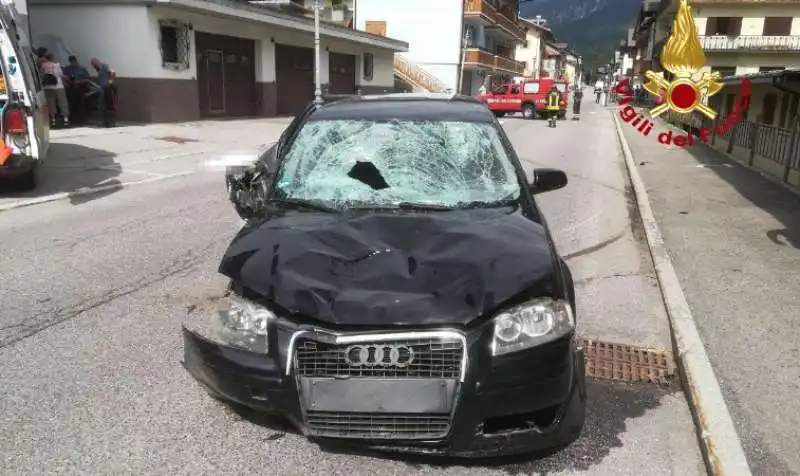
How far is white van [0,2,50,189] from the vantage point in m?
8.35

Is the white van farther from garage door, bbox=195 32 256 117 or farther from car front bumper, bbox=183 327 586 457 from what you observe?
garage door, bbox=195 32 256 117

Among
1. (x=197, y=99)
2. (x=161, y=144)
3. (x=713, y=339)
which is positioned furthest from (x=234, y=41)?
(x=713, y=339)

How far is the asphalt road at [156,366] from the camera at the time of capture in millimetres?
3008

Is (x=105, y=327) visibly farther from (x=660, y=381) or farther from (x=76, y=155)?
(x=76, y=155)

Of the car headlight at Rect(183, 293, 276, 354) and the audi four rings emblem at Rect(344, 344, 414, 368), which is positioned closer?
the audi four rings emblem at Rect(344, 344, 414, 368)

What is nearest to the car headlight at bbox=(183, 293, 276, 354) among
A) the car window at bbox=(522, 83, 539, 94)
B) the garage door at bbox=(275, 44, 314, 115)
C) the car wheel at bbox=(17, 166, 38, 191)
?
the car wheel at bbox=(17, 166, 38, 191)

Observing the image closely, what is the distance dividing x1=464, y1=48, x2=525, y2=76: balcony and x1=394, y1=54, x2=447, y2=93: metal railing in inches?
155

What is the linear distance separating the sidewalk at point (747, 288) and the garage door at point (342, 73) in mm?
22357

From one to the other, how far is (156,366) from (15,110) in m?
6.09

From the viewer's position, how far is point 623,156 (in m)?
18.1

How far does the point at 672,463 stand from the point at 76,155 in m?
12.8

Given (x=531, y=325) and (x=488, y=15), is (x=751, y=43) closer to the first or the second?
(x=488, y=15)

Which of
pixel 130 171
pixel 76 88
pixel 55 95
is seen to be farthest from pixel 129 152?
pixel 76 88

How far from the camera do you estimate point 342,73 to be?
33531 mm
